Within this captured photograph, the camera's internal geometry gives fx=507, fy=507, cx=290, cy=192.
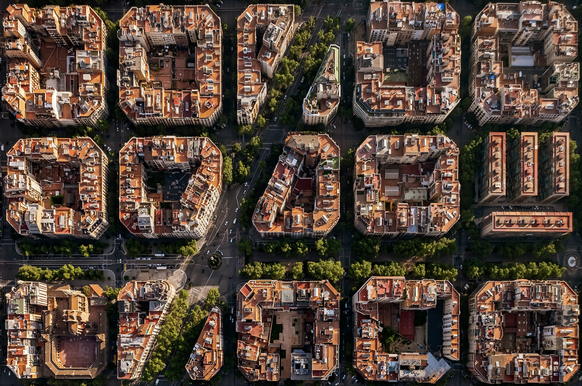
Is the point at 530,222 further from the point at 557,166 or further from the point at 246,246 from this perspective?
the point at 246,246

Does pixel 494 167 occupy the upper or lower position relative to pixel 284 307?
upper

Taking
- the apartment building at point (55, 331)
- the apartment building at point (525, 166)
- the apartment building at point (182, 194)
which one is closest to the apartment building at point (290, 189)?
the apartment building at point (182, 194)

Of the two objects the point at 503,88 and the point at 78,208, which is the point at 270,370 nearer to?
the point at 78,208

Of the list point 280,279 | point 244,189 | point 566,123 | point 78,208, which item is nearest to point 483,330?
point 280,279

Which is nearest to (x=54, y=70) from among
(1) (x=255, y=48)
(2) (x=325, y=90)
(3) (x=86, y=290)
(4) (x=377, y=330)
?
(1) (x=255, y=48)

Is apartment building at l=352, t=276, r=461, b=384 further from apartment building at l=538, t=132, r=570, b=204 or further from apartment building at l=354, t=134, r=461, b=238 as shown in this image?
apartment building at l=538, t=132, r=570, b=204

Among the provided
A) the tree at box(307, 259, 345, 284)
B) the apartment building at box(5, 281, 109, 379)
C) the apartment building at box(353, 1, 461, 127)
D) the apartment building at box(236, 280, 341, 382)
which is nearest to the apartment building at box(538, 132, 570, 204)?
the apartment building at box(353, 1, 461, 127)

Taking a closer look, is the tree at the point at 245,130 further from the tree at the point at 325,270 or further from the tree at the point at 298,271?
the tree at the point at 325,270
